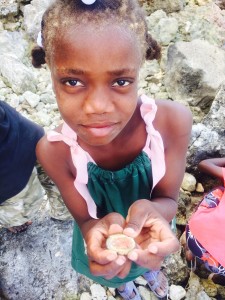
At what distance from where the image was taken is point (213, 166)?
Answer: 2102 millimetres

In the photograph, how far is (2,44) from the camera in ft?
9.76

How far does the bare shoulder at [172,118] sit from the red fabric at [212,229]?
56 centimetres

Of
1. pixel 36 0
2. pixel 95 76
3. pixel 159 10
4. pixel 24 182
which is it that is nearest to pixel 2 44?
pixel 36 0

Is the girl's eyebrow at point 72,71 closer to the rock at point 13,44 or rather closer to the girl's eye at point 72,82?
the girl's eye at point 72,82

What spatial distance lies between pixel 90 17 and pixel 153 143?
0.51m

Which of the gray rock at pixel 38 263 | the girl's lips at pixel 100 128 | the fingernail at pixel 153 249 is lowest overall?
the gray rock at pixel 38 263

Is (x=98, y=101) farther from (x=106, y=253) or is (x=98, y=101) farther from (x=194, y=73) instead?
(x=194, y=73)

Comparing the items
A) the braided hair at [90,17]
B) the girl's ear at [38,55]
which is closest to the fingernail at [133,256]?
the braided hair at [90,17]

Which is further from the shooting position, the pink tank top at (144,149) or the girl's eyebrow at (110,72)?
the pink tank top at (144,149)

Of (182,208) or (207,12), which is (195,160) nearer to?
(182,208)

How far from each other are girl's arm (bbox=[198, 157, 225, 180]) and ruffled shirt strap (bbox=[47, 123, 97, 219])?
3.04 feet

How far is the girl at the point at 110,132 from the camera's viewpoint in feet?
3.20

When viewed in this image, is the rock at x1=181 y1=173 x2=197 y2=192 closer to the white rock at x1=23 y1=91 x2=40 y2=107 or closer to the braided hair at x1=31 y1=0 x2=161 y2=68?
the white rock at x1=23 y1=91 x2=40 y2=107

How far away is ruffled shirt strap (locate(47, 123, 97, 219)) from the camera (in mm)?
1309
